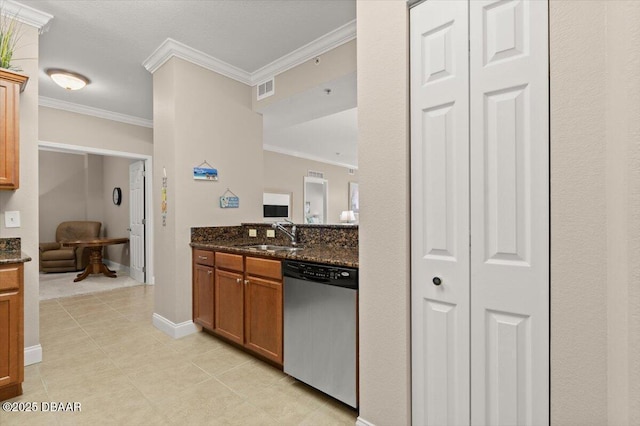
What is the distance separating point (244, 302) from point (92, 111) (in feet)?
14.2

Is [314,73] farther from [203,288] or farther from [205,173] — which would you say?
[203,288]

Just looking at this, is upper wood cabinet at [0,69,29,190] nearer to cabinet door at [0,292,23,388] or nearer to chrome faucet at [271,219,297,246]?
cabinet door at [0,292,23,388]

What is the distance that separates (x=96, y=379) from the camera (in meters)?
2.22

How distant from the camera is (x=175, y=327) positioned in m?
2.98

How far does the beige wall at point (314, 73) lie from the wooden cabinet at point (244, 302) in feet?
6.01

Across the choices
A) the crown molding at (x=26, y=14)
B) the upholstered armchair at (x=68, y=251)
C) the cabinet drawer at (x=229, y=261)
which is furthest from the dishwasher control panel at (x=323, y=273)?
the upholstered armchair at (x=68, y=251)

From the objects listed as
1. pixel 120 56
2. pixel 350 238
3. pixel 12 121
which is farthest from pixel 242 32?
pixel 350 238

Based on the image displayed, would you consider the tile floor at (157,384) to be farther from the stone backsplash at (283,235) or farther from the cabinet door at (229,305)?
the stone backsplash at (283,235)

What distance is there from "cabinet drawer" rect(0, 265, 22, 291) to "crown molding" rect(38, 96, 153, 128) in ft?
11.8

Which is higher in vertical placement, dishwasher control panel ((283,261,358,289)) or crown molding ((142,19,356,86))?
crown molding ((142,19,356,86))

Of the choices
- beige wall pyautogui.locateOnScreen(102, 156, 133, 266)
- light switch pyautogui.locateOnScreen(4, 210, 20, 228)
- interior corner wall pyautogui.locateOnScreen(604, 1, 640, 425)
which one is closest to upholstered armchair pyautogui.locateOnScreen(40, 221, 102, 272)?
beige wall pyautogui.locateOnScreen(102, 156, 133, 266)

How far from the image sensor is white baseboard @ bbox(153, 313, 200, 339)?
9.80ft

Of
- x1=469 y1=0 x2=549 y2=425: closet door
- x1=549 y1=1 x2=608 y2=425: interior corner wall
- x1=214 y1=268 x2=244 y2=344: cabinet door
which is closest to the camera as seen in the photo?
x1=549 y1=1 x2=608 y2=425: interior corner wall

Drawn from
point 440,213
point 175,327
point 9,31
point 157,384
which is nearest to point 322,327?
point 440,213
